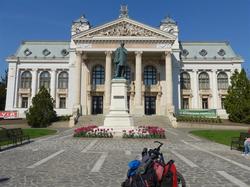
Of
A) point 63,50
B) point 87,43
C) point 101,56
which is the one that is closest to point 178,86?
point 101,56

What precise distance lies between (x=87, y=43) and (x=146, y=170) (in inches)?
1985

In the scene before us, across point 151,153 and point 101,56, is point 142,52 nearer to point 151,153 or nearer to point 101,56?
point 101,56

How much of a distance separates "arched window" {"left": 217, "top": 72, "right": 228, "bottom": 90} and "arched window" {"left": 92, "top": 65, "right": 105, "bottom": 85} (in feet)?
88.7

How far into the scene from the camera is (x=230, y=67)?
210ft

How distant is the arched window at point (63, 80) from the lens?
6381cm

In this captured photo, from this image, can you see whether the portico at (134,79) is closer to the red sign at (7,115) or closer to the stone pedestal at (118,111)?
the red sign at (7,115)

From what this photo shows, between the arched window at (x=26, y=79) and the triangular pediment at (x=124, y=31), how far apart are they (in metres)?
Answer: 17.5

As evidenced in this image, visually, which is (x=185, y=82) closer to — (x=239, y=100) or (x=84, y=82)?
(x=239, y=100)

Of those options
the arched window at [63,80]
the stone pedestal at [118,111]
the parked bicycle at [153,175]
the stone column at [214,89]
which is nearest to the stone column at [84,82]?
the arched window at [63,80]

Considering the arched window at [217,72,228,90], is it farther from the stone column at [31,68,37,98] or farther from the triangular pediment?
the stone column at [31,68,37,98]

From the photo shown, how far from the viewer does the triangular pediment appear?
178 feet

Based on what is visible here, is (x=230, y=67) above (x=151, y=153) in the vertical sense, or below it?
above

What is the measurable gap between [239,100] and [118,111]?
2681 cm

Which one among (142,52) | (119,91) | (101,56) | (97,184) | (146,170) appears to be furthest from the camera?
(101,56)
